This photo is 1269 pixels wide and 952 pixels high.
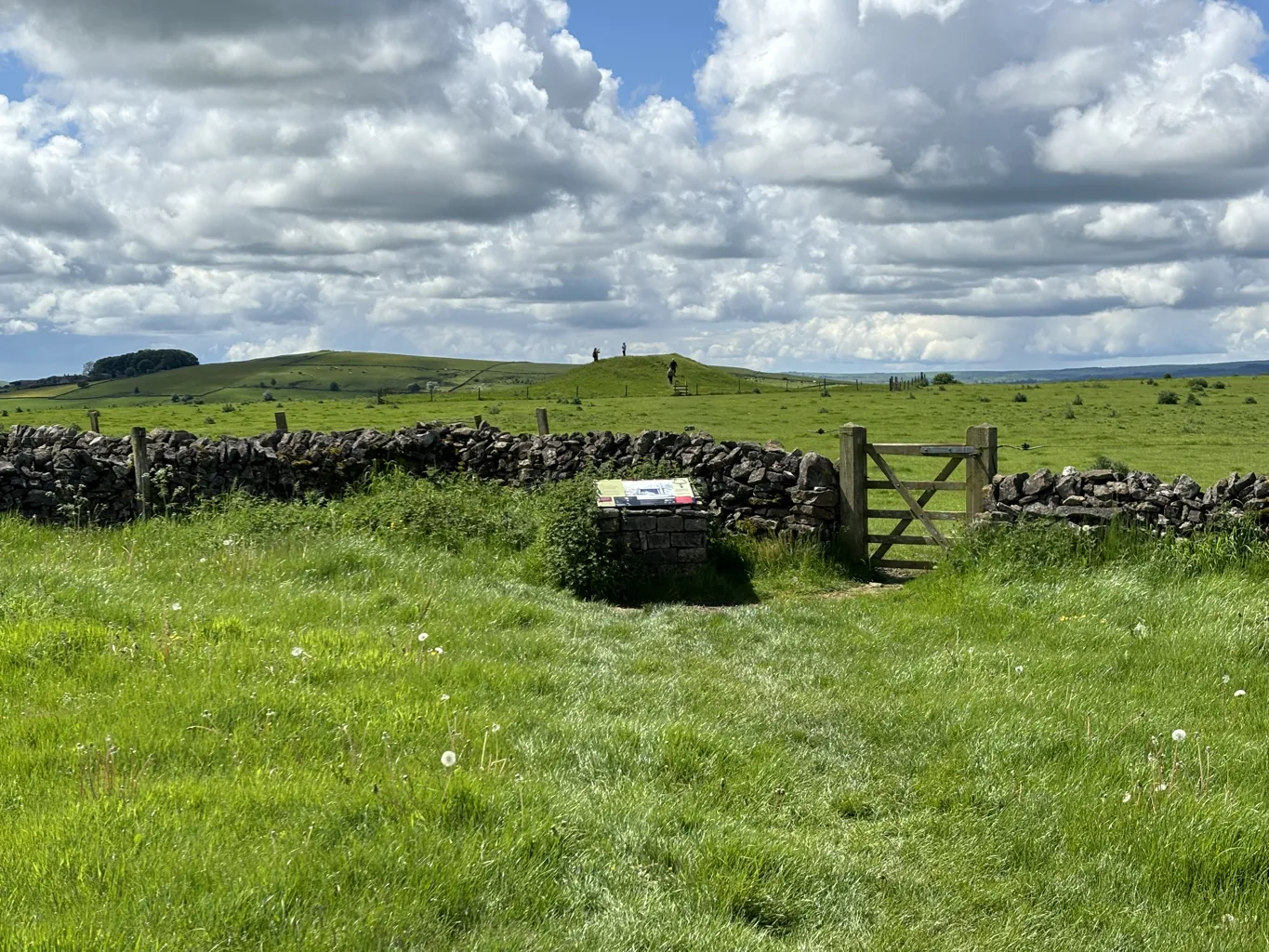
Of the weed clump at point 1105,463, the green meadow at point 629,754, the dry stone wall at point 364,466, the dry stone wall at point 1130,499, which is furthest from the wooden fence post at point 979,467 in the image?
the weed clump at point 1105,463

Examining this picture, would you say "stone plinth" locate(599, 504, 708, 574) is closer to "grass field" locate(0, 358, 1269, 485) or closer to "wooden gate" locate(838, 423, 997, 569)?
"wooden gate" locate(838, 423, 997, 569)

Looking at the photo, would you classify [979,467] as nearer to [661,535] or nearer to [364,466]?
[661,535]

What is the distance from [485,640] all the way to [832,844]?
4378 millimetres

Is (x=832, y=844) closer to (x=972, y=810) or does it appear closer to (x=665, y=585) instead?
(x=972, y=810)

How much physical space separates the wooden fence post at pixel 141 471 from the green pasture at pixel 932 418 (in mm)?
23012

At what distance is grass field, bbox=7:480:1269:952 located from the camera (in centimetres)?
441

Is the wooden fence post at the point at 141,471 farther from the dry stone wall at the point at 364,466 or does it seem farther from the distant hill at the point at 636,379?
the distant hill at the point at 636,379

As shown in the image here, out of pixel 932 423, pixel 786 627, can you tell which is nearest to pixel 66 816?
pixel 786 627

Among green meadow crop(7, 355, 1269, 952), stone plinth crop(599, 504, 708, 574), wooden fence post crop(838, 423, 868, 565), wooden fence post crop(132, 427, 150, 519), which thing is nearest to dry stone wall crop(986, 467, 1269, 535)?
green meadow crop(7, 355, 1269, 952)

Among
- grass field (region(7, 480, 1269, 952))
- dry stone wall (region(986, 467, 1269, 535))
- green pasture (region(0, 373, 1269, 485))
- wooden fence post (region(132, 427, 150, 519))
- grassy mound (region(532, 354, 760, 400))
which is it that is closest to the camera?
grass field (region(7, 480, 1269, 952))

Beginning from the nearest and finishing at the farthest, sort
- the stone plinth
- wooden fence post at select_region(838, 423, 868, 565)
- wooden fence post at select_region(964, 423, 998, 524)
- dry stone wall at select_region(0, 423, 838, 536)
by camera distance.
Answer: the stone plinth, wooden fence post at select_region(964, 423, 998, 524), wooden fence post at select_region(838, 423, 868, 565), dry stone wall at select_region(0, 423, 838, 536)

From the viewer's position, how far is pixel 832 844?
5375mm

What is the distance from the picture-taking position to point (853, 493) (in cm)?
1430

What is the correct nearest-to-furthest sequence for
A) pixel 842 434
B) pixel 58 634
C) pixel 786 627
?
pixel 58 634 < pixel 786 627 < pixel 842 434
